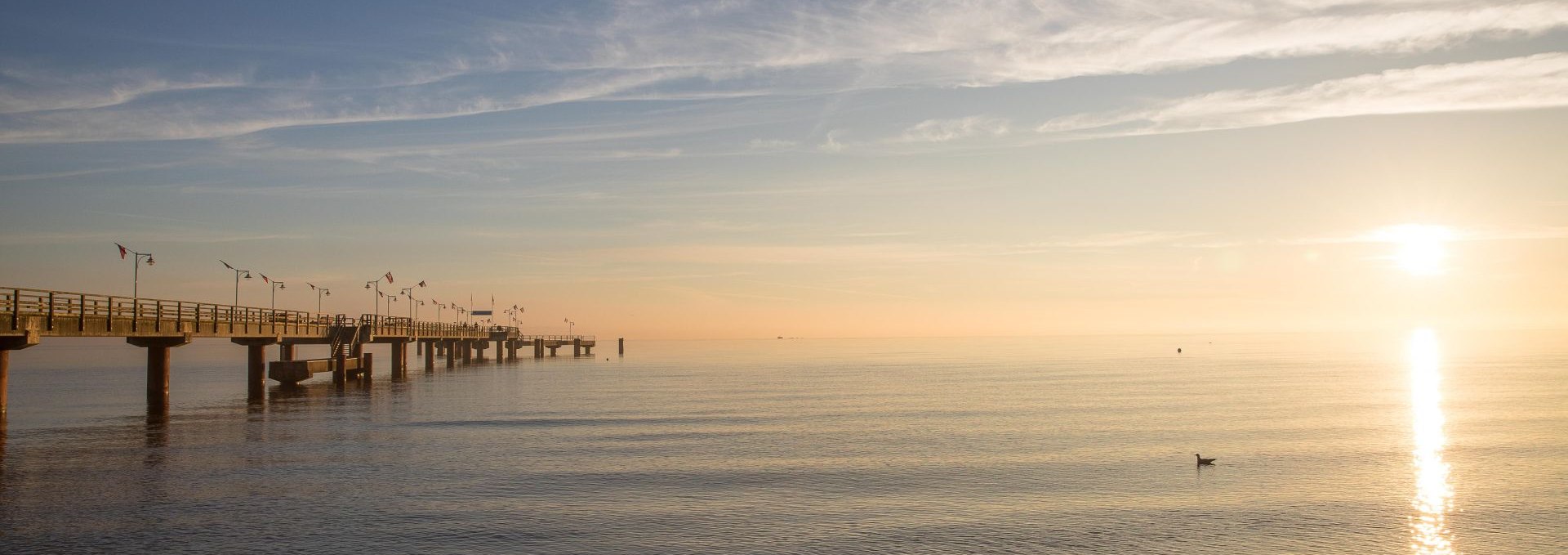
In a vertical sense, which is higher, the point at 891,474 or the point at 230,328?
the point at 230,328

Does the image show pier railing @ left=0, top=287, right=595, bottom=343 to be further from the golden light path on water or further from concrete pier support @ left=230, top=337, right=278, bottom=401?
the golden light path on water

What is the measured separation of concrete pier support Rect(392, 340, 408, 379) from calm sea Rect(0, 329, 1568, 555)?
1335 inches

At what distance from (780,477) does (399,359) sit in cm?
8554

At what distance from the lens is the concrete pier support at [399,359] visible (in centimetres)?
11019

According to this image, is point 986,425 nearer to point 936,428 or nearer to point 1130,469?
point 936,428

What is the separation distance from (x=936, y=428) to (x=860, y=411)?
41.0 feet

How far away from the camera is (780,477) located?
36.8 m

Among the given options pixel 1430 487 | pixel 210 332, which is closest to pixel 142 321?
pixel 210 332

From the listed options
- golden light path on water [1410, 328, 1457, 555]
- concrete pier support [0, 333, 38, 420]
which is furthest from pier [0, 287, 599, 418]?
golden light path on water [1410, 328, 1457, 555]

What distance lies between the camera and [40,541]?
24719 millimetres

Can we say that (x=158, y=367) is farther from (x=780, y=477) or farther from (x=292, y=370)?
(x=780, y=477)

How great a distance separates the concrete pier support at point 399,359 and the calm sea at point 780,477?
3391 cm

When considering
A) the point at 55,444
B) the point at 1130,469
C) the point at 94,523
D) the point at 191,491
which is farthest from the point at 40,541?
the point at 1130,469

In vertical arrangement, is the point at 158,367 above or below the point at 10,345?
below
